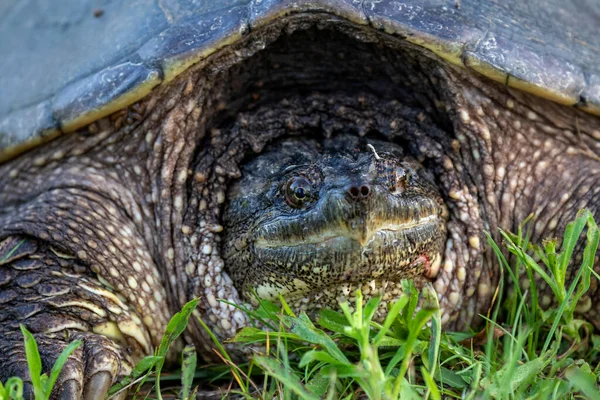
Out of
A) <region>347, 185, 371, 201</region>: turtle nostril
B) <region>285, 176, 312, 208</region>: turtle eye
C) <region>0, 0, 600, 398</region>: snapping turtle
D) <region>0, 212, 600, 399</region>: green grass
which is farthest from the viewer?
<region>0, 0, 600, 398</region>: snapping turtle

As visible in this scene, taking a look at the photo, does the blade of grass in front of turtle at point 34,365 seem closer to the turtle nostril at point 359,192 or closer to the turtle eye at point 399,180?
the turtle nostril at point 359,192

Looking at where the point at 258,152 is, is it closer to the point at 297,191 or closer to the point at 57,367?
the point at 297,191

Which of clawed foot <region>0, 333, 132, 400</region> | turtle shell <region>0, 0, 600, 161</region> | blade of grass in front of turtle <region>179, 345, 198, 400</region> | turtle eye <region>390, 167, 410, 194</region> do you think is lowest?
blade of grass in front of turtle <region>179, 345, 198, 400</region>

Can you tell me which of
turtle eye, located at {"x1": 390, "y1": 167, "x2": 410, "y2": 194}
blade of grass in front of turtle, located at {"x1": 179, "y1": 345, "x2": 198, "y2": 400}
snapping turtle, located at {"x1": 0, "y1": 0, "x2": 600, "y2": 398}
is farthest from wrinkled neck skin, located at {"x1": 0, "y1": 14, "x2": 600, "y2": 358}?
turtle eye, located at {"x1": 390, "y1": 167, "x2": 410, "y2": 194}

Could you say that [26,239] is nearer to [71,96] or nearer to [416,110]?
[71,96]

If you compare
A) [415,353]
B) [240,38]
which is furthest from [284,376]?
[240,38]

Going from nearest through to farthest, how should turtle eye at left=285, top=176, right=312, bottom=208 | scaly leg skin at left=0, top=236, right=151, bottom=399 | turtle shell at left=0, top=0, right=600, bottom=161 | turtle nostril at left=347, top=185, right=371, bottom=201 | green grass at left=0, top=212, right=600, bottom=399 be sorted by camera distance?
green grass at left=0, top=212, right=600, bottom=399 → turtle nostril at left=347, top=185, right=371, bottom=201 → scaly leg skin at left=0, top=236, right=151, bottom=399 → turtle eye at left=285, top=176, right=312, bottom=208 → turtle shell at left=0, top=0, right=600, bottom=161

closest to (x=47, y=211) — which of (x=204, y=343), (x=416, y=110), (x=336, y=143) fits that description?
(x=204, y=343)

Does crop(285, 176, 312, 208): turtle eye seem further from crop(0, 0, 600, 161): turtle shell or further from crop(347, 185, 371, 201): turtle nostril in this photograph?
crop(0, 0, 600, 161): turtle shell
